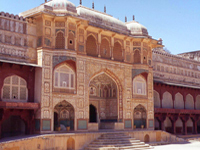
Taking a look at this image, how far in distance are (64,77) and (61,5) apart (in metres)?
4.16

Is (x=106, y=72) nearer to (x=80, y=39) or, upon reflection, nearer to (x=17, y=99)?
(x=80, y=39)

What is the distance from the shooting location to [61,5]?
18609 mm

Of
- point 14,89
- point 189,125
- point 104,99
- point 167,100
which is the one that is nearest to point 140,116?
point 104,99

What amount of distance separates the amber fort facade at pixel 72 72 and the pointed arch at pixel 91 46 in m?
0.06

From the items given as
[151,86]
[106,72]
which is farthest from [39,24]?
[151,86]

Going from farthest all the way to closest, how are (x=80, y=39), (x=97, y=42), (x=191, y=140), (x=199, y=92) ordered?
1. (x=199, y=92)
2. (x=191, y=140)
3. (x=97, y=42)
4. (x=80, y=39)

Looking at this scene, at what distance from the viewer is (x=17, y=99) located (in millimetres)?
16844

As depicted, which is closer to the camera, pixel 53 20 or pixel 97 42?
pixel 53 20

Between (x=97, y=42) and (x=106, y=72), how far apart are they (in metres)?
2.01

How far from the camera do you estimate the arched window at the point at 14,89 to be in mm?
16438

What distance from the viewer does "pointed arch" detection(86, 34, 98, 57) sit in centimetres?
2036

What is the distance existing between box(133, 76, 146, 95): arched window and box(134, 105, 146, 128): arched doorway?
3.50 feet

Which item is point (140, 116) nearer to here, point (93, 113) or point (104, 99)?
point (104, 99)

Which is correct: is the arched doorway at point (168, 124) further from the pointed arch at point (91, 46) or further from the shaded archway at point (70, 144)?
the shaded archway at point (70, 144)
